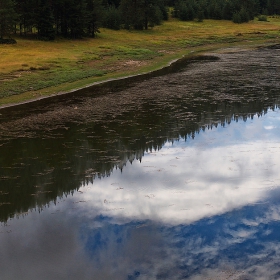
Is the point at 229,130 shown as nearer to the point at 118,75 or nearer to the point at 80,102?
the point at 80,102

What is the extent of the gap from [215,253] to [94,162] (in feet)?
29.3

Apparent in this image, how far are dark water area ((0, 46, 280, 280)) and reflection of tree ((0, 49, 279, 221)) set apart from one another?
0.07 meters

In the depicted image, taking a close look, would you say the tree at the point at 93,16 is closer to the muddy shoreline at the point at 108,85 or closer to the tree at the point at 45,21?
the tree at the point at 45,21

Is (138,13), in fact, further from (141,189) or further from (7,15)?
(141,189)

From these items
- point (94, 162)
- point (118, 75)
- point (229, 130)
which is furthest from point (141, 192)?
point (118, 75)

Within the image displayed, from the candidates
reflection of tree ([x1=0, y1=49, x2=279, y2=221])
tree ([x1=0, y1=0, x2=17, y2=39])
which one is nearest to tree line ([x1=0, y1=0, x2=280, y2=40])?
tree ([x1=0, y1=0, x2=17, y2=39])

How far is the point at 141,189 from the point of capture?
1661 centimetres

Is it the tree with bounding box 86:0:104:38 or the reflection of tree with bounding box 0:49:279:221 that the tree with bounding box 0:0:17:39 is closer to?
the tree with bounding box 86:0:104:38

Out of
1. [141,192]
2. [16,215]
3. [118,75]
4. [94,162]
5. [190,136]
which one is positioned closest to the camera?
[16,215]

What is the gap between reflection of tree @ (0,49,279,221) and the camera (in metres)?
17.7

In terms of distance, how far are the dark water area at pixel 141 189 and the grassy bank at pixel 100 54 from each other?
7.00m

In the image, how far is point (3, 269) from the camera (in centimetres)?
1166

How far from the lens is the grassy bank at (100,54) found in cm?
3784

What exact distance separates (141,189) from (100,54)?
138 ft
